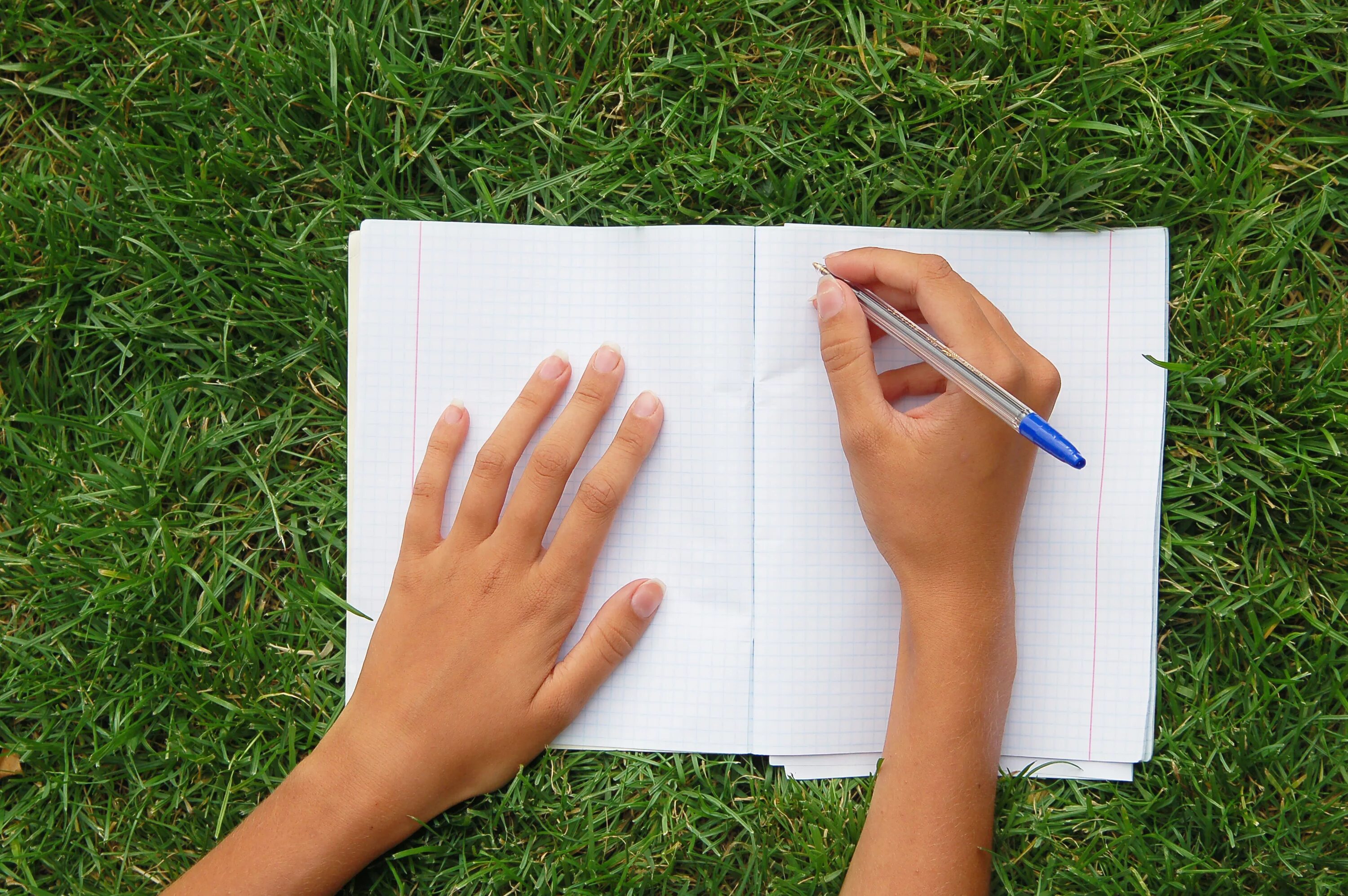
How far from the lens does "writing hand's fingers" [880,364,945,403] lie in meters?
1.16

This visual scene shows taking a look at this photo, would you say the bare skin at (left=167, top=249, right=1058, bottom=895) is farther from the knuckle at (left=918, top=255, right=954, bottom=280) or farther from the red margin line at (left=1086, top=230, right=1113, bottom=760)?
the red margin line at (left=1086, top=230, right=1113, bottom=760)

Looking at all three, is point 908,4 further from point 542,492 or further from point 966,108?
point 542,492

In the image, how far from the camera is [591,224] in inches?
48.0

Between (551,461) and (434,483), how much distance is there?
16cm

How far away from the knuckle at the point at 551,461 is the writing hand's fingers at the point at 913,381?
0.41 meters

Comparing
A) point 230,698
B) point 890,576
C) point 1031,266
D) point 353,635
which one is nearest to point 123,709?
point 230,698

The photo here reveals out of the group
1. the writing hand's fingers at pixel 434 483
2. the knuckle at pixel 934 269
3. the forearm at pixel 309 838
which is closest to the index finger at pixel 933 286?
the knuckle at pixel 934 269

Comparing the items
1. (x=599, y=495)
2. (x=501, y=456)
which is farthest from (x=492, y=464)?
(x=599, y=495)

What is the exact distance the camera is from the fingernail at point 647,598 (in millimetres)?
1172

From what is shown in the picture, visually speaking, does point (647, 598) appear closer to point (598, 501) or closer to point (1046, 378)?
point (598, 501)

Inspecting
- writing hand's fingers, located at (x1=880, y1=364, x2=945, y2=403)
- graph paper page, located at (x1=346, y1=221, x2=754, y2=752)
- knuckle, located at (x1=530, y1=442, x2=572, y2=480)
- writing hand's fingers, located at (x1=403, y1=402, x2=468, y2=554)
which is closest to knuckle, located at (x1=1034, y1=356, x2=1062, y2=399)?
writing hand's fingers, located at (x1=880, y1=364, x2=945, y2=403)

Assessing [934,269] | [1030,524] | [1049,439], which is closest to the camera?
[1049,439]

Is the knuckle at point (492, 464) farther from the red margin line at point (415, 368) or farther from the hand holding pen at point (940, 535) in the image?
the hand holding pen at point (940, 535)

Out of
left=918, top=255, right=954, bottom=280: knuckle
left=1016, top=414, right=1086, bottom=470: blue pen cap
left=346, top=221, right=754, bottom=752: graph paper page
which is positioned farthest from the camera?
left=346, top=221, right=754, bottom=752: graph paper page
